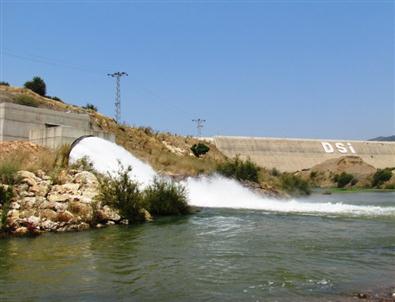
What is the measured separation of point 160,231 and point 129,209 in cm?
284

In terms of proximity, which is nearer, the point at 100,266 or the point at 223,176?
the point at 100,266

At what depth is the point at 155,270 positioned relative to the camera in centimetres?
1138

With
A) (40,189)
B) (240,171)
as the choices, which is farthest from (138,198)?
(240,171)

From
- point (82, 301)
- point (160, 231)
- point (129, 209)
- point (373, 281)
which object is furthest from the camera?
point (129, 209)

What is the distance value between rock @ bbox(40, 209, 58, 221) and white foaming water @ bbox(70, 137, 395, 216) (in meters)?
6.17

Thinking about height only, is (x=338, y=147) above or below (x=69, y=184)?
above

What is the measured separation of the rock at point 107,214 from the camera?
1894cm

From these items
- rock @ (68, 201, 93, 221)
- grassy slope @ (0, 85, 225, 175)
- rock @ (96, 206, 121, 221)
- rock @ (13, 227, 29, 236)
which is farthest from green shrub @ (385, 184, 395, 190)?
rock @ (13, 227, 29, 236)

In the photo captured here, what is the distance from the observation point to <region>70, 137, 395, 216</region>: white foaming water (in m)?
26.8

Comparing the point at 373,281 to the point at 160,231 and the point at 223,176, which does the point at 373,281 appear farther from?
the point at 223,176

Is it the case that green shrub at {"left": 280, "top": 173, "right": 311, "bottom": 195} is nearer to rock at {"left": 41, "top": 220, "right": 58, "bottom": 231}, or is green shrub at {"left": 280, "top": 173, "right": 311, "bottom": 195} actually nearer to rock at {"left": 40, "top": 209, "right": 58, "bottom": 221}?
rock at {"left": 40, "top": 209, "right": 58, "bottom": 221}

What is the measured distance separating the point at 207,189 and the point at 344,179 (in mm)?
61527

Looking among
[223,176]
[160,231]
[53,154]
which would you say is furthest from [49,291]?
[223,176]

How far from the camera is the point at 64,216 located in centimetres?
1792
